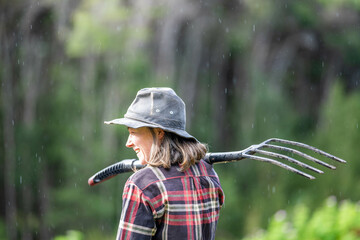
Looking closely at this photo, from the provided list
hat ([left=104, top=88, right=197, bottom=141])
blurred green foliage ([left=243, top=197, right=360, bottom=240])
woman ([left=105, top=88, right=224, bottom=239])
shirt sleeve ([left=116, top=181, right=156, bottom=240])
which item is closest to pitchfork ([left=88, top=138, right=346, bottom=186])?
woman ([left=105, top=88, right=224, bottom=239])

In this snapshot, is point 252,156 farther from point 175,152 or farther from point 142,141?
point 142,141

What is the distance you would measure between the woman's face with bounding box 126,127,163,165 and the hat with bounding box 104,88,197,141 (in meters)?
0.04

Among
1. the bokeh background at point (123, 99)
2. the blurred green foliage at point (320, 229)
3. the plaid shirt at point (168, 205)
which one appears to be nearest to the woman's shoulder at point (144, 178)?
the plaid shirt at point (168, 205)

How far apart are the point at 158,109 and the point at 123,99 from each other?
16000mm

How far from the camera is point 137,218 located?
69.7 inches

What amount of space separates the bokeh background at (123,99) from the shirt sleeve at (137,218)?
1112cm

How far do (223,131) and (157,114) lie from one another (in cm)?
2390

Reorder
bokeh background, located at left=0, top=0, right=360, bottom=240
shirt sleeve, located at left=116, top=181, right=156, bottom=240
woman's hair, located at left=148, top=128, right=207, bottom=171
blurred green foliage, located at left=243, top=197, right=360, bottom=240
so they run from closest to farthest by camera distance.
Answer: shirt sleeve, located at left=116, top=181, right=156, bottom=240
woman's hair, located at left=148, top=128, right=207, bottom=171
blurred green foliage, located at left=243, top=197, right=360, bottom=240
bokeh background, located at left=0, top=0, right=360, bottom=240

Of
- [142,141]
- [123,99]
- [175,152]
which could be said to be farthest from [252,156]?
[123,99]

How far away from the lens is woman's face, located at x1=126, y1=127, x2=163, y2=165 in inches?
76.1

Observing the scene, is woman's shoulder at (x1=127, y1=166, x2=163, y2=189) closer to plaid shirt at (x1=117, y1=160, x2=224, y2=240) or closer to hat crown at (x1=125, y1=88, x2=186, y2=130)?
plaid shirt at (x1=117, y1=160, x2=224, y2=240)

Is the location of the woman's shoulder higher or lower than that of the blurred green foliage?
higher

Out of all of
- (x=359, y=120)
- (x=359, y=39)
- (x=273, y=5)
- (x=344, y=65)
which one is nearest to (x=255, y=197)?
(x=359, y=120)

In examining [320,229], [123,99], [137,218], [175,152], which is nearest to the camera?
[137,218]
